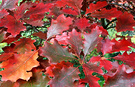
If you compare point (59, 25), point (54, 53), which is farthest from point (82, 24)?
point (54, 53)

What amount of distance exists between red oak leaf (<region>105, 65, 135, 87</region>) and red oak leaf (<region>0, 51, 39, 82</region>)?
27 cm

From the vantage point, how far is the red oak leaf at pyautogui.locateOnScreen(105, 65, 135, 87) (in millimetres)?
359

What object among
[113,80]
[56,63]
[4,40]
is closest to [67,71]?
[56,63]

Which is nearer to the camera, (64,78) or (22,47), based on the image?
(64,78)

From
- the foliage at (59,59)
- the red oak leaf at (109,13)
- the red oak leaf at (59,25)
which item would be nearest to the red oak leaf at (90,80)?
the foliage at (59,59)

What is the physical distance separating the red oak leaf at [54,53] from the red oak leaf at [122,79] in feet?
0.57

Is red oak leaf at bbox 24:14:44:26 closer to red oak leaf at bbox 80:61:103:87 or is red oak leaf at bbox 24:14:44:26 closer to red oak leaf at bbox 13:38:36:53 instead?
red oak leaf at bbox 13:38:36:53

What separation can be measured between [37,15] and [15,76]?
1.03ft

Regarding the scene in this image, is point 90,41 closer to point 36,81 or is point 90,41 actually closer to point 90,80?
point 90,80

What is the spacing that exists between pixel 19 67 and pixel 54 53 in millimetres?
138

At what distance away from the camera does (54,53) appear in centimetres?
41

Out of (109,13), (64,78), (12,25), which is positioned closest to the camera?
(64,78)

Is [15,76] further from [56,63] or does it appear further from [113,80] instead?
[113,80]

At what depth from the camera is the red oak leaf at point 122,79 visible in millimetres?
359
